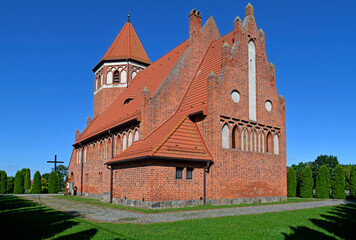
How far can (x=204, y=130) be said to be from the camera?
19328 mm

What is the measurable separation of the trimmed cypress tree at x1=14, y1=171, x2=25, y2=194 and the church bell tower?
17071mm

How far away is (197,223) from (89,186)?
21424mm

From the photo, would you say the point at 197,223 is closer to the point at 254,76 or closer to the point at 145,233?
the point at 145,233

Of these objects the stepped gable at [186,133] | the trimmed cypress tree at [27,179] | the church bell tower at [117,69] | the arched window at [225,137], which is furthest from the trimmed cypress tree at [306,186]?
the trimmed cypress tree at [27,179]

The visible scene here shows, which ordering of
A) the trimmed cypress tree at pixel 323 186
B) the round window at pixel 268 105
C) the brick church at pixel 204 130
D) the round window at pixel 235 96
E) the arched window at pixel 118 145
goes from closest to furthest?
the brick church at pixel 204 130, the round window at pixel 235 96, the round window at pixel 268 105, the arched window at pixel 118 145, the trimmed cypress tree at pixel 323 186

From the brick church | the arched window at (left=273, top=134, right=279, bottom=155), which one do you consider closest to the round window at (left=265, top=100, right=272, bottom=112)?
the brick church

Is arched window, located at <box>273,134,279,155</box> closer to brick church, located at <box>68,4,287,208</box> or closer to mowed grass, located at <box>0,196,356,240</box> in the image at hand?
brick church, located at <box>68,4,287,208</box>

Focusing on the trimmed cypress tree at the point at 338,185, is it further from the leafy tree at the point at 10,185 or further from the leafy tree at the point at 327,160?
the leafy tree at the point at 327,160

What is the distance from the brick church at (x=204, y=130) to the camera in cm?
1756

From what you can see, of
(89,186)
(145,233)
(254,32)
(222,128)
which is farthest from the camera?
(89,186)

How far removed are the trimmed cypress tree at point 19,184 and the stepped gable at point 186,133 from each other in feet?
97.1

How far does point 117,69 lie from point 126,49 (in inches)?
105

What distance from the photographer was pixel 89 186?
30156 millimetres

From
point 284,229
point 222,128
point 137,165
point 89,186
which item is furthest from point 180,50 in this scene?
point 284,229
